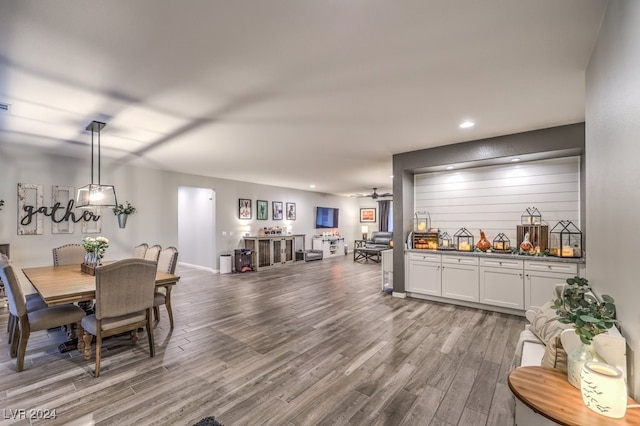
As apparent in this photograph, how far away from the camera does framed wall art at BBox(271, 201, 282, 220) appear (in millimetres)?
9511

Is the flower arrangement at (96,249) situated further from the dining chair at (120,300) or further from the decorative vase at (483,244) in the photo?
the decorative vase at (483,244)

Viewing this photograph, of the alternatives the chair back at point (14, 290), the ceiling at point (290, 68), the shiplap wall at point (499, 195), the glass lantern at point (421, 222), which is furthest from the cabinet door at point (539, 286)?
the chair back at point (14, 290)

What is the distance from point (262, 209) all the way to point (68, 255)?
5104 millimetres

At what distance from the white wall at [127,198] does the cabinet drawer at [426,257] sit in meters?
4.04

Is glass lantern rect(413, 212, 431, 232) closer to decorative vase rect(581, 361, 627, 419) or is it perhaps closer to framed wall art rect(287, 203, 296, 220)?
decorative vase rect(581, 361, 627, 419)

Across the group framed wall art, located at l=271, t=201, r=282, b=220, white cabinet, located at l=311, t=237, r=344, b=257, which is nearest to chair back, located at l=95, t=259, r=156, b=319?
framed wall art, located at l=271, t=201, r=282, b=220

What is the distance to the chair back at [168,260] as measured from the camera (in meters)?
4.04

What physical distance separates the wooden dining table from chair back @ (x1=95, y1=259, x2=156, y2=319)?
178mm

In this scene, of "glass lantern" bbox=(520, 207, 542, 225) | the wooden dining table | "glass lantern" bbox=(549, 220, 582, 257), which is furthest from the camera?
"glass lantern" bbox=(520, 207, 542, 225)

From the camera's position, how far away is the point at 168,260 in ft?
13.5

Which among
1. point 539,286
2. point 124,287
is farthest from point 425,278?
point 124,287

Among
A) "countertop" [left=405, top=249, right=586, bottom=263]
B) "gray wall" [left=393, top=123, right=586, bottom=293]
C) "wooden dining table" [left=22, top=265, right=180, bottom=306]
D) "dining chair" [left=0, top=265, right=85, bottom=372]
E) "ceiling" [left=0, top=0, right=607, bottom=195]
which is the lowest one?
"dining chair" [left=0, top=265, right=85, bottom=372]

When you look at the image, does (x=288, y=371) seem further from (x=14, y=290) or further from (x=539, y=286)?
(x=539, y=286)

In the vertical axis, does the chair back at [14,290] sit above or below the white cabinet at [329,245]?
above
